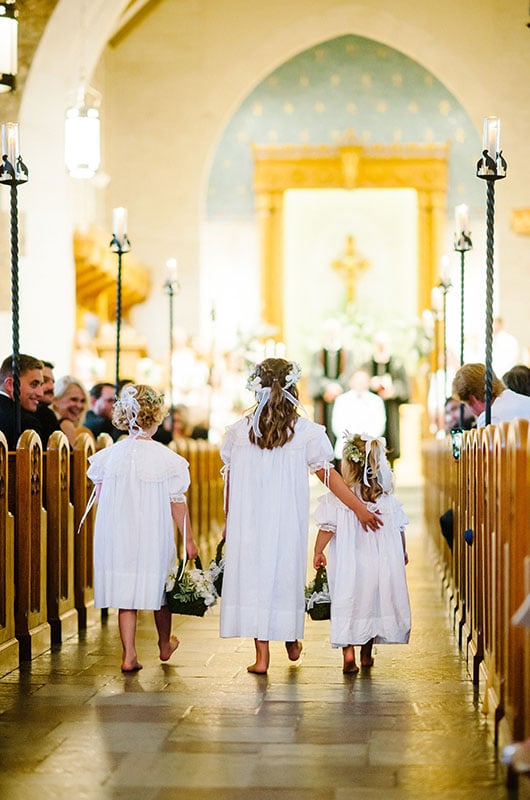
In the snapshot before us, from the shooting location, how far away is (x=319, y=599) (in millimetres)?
6031

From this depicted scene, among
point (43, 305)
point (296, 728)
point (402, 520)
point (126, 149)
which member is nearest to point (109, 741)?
point (296, 728)

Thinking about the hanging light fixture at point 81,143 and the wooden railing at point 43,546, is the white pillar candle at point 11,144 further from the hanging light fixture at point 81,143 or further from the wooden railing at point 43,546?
the hanging light fixture at point 81,143

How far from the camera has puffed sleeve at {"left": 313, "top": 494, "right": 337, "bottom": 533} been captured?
6059mm

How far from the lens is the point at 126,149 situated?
71.9 ft

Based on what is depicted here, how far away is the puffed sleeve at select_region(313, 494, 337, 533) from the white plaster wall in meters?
15.6

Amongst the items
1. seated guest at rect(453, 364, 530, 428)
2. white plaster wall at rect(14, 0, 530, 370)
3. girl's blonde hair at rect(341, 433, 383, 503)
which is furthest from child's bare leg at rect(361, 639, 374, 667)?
white plaster wall at rect(14, 0, 530, 370)

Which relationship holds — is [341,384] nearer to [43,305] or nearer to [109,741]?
[43,305]

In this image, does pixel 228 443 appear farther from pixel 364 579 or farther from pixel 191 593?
pixel 364 579

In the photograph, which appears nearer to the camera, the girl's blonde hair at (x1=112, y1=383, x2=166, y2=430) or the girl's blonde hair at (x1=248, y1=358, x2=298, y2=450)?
the girl's blonde hair at (x1=248, y1=358, x2=298, y2=450)

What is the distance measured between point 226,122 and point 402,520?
16551mm

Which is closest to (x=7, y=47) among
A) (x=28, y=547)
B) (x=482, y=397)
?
(x=28, y=547)

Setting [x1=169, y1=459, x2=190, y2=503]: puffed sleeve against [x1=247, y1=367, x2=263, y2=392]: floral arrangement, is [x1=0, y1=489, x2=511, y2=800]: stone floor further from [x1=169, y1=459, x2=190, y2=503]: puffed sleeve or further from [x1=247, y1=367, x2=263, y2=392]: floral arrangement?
[x1=247, y1=367, x2=263, y2=392]: floral arrangement

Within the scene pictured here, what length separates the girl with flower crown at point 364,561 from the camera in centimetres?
595

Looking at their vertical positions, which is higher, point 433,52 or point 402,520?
point 433,52
